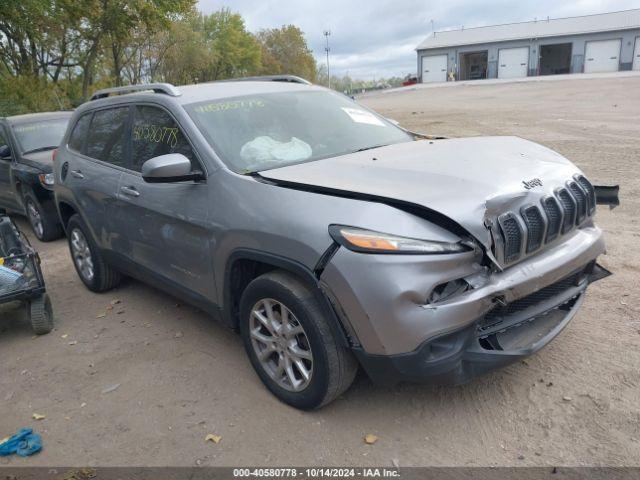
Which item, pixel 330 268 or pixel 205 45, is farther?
pixel 205 45

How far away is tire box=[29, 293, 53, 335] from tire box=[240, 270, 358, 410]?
83.0 inches

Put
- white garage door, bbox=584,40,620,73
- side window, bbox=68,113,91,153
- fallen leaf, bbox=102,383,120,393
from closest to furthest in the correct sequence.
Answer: fallen leaf, bbox=102,383,120,393 → side window, bbox=68,113,91,153 → white garage door, bbox=584,40,620,73

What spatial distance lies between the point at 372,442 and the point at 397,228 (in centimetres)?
117

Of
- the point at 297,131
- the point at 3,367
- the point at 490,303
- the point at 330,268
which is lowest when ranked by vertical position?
the point at 3,367

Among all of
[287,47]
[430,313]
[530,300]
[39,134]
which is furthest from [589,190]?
[287,47]

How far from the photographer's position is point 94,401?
354 cm

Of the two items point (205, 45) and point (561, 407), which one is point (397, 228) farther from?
point (205, 45)

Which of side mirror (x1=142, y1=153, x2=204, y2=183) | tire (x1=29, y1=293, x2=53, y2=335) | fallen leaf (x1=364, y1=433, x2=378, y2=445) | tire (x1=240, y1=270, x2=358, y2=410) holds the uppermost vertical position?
side mirror (x1=142, y1=153, x2=204, y2=183)

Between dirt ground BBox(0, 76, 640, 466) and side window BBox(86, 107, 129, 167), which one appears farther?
side window BBox(86, 107, 129, 167)

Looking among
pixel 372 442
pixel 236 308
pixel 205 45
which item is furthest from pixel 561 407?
pixel 205 45

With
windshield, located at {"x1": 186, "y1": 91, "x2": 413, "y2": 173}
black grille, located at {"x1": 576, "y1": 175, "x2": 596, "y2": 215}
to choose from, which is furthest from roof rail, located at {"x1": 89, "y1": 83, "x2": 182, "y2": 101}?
black grille, located at {"x1": 576, "y1": 175, "x2": 596, "y2": 215}

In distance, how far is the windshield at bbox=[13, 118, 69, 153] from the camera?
805 centimetres

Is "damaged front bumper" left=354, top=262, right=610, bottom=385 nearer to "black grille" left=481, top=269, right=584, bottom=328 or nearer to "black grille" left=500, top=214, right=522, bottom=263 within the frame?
"black grille" left=481, top=269, right=584, bottom=328

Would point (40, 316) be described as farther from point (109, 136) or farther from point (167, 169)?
point (167, 169)
